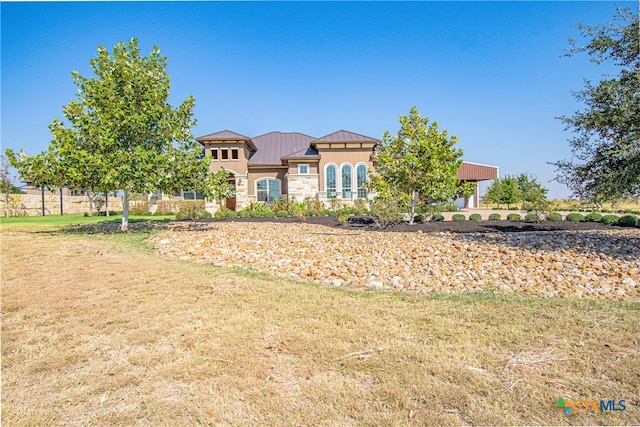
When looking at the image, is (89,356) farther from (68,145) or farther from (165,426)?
(68,145)

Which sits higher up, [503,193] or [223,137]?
[223,137]

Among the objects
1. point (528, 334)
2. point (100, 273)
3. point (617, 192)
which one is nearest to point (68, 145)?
point (100, 273)

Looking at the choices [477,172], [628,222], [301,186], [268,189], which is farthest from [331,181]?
[628,222]

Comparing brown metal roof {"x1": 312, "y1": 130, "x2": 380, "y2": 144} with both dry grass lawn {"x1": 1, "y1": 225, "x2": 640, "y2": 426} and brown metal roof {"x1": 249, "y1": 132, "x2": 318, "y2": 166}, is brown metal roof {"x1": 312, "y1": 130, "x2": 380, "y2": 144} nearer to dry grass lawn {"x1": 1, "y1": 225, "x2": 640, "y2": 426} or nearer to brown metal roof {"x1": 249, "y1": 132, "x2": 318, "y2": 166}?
brown metal roof {"x1": 249, "y1": 132, "x2": 318, "y2": 166}

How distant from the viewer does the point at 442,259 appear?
722 cm

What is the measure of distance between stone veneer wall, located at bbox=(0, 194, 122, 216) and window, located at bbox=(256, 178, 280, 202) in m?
15.4

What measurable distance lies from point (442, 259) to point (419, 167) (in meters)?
7.33

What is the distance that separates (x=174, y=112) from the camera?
41.7 feet

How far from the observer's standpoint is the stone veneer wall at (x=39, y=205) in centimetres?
2736

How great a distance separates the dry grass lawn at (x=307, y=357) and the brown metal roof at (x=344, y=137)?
2276 cm

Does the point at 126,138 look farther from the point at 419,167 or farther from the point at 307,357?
the point at 307,357

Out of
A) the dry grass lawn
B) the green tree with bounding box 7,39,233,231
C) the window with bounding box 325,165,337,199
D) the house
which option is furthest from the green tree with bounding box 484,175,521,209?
the dry grass lawn

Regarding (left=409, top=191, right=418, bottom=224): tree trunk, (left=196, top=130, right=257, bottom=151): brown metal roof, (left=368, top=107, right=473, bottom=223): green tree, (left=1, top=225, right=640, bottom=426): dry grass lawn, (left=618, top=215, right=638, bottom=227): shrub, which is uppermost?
(left=196, top=130, right=257, bottom=151): brown metal roof

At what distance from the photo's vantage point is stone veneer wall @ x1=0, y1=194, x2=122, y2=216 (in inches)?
1077
